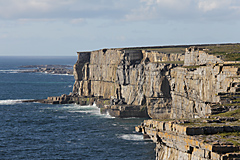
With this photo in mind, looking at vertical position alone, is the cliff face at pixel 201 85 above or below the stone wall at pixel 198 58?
below

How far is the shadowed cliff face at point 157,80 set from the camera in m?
80.3

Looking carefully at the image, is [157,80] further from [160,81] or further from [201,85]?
[201,85]

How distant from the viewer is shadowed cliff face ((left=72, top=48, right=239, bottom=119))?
80312 mm

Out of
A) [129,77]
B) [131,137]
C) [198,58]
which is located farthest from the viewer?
[129,77]

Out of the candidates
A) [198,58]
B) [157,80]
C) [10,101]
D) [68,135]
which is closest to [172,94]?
[198,58]

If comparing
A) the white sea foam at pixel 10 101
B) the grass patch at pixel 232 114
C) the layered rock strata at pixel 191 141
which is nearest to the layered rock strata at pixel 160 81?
the grass patch at pixel 232 114

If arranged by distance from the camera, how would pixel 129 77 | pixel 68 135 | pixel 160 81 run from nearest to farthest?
pixel 68 135, pixel 160 81, pixel 129 77

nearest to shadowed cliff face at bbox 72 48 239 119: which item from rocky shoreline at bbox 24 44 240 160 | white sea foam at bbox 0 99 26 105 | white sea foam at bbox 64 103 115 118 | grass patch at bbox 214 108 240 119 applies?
rocky shoreline at bbox 24 44 240 160

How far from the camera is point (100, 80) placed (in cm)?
18088

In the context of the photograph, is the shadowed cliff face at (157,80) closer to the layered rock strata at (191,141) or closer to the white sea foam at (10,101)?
the layered rock strata at (191,141)

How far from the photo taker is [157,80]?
13688 centimetres

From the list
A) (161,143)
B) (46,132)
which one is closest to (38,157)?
(46,132)

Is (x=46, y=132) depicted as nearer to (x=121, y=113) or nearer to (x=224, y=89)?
(x=121, y=113)

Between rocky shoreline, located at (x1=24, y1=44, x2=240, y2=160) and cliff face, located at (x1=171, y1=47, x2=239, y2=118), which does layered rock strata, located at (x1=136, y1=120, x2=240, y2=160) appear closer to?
rocky shoreline, located at (x1=24, y1=44, x2=240, y2=160)
